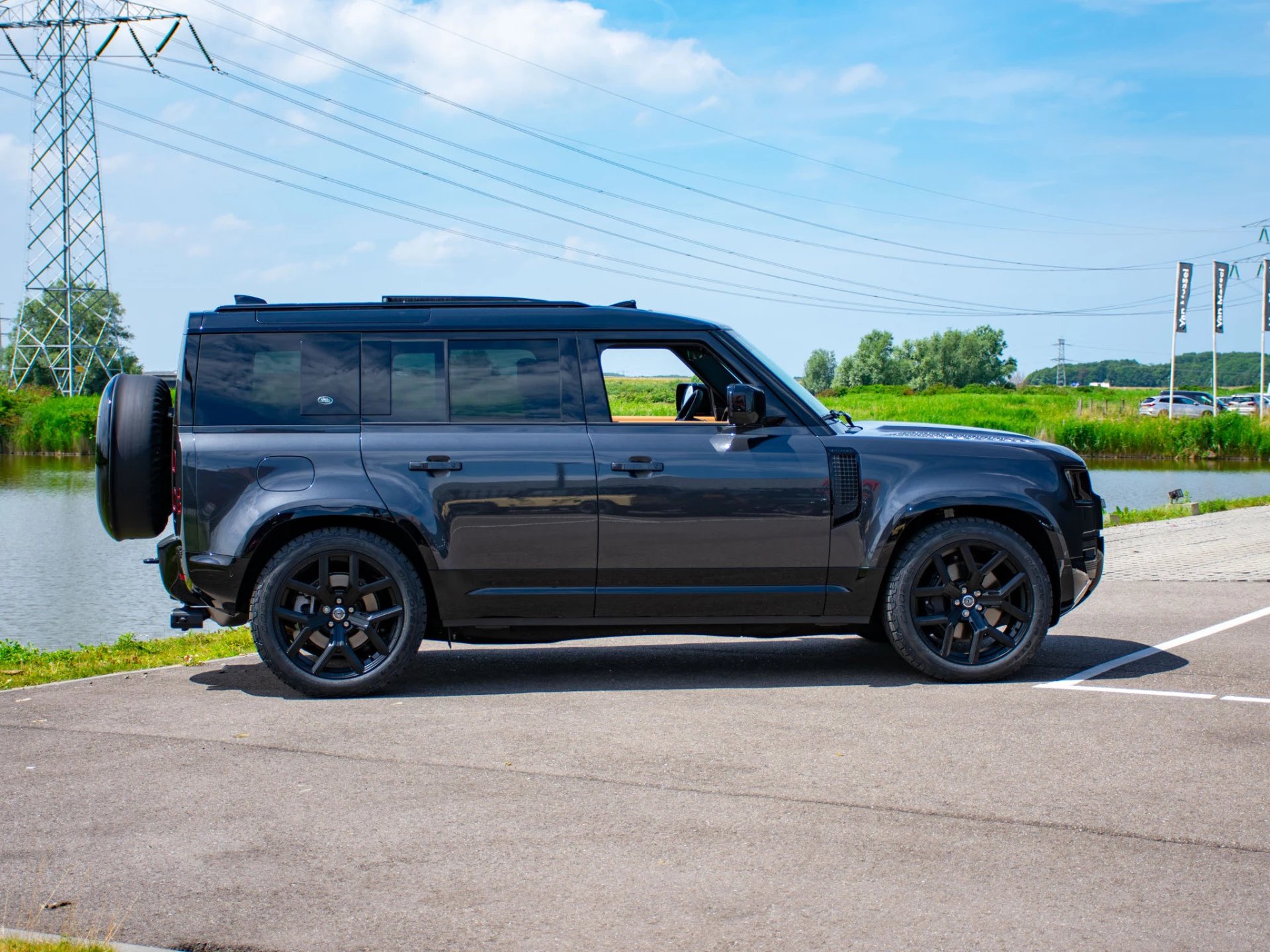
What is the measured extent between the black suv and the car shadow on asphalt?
12.2 inches

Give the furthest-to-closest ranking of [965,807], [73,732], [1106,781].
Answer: [73,732] < [1106,781] < [965,807]

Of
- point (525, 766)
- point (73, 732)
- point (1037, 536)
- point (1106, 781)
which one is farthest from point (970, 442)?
point (73, 732)

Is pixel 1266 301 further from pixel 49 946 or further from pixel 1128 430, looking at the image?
pixel 49 946

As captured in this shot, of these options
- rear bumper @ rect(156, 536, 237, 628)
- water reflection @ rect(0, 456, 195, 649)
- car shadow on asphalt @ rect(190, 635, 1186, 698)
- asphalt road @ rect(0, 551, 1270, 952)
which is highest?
rear bumper @ rect(156, 536, 237, 628)

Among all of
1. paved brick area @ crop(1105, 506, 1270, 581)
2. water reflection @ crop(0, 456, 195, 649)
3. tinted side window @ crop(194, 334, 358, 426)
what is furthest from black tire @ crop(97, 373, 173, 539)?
paved brick area @ crop(1105, 506, 1270, 581)

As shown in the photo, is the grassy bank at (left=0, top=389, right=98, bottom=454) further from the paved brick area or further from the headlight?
the headlight

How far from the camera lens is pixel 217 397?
21.6 feet

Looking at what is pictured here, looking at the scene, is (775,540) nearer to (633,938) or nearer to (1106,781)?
(1106,781)

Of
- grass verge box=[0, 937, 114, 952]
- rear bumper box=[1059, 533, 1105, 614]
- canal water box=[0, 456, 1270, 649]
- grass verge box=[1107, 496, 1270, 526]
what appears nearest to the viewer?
grass verge box=[0, 937, 114, 952]

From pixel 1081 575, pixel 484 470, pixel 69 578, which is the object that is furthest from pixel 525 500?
pixel 69 578

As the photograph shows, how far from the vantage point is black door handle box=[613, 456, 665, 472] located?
21.7 ft

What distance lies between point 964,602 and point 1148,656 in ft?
5.14

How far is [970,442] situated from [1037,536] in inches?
25.9

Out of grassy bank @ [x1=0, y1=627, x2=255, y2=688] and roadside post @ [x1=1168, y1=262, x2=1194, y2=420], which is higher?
roadside post @ [x1=1168, y1=262, x2=1194, y2=420]
